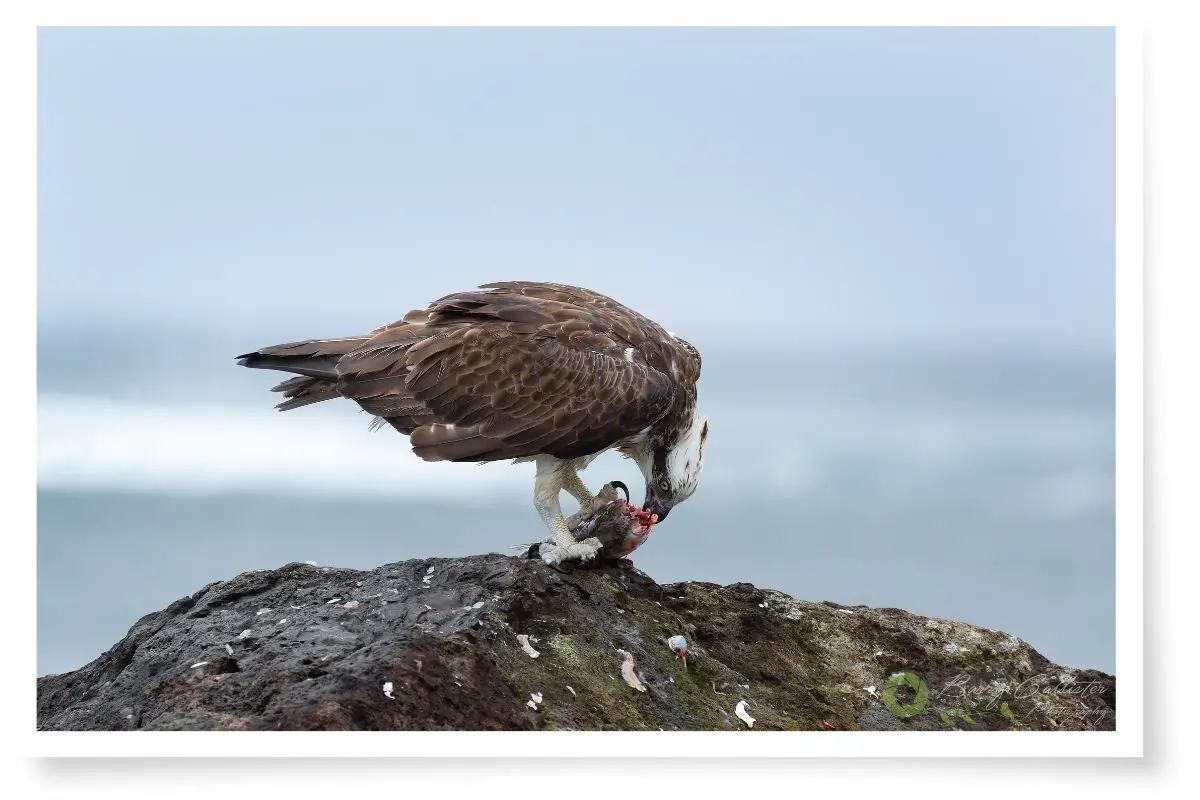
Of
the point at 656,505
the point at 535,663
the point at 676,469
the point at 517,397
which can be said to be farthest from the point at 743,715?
the point at 517,397

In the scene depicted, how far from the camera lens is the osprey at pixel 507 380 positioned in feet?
20.7

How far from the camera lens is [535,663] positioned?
600 centimetres

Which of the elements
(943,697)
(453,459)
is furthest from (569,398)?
(943,697)

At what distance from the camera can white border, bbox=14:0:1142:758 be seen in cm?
614

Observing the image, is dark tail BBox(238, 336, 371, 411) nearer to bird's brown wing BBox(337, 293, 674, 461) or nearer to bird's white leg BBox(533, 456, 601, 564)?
bird's brown wing BBox(337, 293, 674, 461)

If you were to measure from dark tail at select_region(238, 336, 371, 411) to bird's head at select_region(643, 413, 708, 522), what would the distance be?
5.46 feet

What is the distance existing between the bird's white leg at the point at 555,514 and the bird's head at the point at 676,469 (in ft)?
1.31

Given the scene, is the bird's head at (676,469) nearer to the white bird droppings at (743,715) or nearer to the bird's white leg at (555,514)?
the bird's white leg at (555,514)
